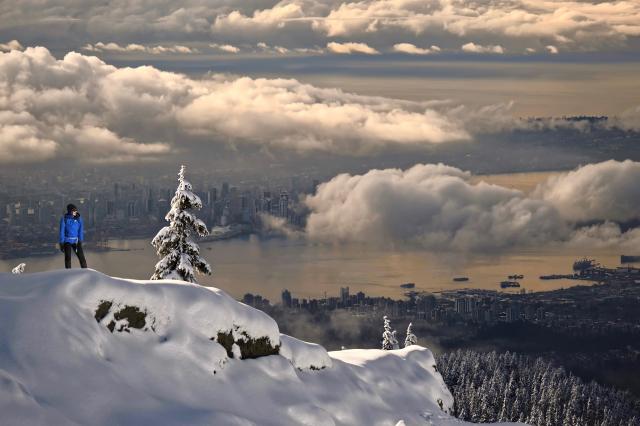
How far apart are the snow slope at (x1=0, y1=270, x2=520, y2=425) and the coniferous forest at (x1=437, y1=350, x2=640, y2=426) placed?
3211 inches

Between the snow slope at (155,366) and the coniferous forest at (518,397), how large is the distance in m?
81.6

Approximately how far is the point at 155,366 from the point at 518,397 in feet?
463

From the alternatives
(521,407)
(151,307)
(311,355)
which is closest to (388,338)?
(311,355)

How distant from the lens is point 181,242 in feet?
134

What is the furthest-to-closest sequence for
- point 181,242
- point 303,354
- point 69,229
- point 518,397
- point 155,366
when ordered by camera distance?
point 518,397 < point 181,242 < point 69,229 < point 303,354 < point 155,366

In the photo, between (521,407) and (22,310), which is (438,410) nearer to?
(22,310)

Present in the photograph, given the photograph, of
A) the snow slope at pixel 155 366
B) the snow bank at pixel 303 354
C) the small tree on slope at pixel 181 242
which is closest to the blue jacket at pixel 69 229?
the snow slope at pixel 155 366

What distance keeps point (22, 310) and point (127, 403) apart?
4055 millimetres

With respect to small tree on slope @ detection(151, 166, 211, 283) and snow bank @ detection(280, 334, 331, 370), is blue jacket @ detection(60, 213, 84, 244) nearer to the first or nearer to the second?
snow bank @ detection(280, 334, 331, 370)

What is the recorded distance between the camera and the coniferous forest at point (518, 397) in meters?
119

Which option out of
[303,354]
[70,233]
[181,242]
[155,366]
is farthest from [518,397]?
[155,366]

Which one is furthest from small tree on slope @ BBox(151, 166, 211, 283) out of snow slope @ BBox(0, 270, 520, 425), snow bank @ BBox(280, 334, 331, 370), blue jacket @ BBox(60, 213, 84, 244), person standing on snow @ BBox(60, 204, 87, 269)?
snow slope @ BBox(0, 270, 520, 425)

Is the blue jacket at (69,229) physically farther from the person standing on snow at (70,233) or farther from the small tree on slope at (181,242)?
the small tree on slope at (181,242)

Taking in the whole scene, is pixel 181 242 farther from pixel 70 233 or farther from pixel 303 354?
pixel 303 354
